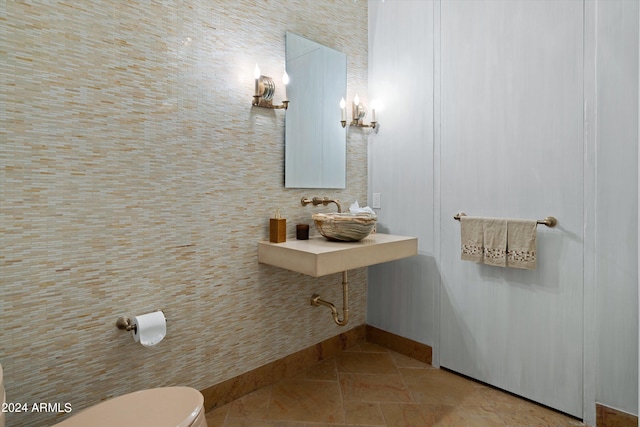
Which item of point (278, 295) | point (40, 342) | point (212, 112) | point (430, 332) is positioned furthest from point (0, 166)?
point (430, 332)

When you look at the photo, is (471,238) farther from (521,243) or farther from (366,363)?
(366,363)

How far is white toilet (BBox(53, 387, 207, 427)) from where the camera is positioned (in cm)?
112

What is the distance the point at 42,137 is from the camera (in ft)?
4.28

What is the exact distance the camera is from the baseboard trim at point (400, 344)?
2321mm

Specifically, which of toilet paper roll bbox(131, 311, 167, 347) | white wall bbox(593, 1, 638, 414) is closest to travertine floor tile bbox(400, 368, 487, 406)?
white wall bbox(593, 1, 638, 414)

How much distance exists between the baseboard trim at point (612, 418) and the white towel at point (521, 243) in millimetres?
682

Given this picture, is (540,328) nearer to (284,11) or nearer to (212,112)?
(212,112)

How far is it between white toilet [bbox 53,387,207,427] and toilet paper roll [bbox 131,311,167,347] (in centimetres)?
22

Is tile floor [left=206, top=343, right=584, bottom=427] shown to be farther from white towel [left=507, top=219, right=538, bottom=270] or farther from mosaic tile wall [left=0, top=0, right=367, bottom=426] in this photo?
white towel [left=507, top=219, right=538, bottom=270]

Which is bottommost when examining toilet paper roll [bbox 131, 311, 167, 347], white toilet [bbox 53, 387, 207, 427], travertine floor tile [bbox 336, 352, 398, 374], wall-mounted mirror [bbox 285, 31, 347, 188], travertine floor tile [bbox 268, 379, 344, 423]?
travertine floor tile [bbox 268, 379, 344, 423]

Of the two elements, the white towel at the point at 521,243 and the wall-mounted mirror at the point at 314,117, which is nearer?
the white towel at the point at 521,243

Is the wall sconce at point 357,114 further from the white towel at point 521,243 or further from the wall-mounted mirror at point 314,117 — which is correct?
the white towel at point 521,243

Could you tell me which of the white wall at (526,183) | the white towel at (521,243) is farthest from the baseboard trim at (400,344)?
the white towel at (521,243)

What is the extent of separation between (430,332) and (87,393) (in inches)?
72.4
